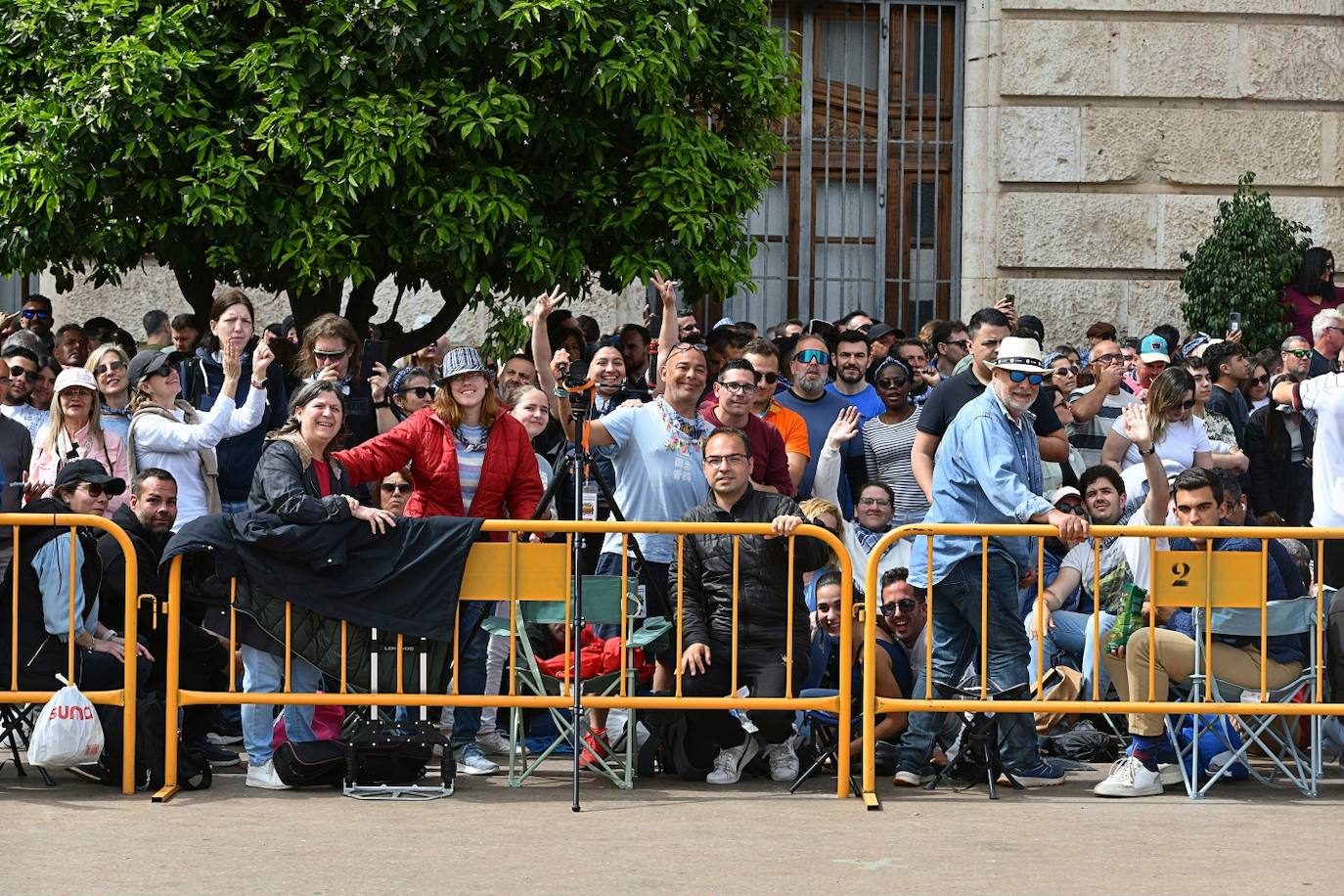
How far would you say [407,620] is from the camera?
8727 millimetres

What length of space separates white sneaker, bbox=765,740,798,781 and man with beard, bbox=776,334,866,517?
82.3 inches

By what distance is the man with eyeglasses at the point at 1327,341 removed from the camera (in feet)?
44.3

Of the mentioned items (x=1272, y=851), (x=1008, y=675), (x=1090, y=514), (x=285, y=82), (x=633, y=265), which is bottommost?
(x=1272, y=851)

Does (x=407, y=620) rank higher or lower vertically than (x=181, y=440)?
lower

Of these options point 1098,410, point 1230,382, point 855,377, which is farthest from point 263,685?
point 1230,382

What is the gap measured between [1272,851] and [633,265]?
5.43m

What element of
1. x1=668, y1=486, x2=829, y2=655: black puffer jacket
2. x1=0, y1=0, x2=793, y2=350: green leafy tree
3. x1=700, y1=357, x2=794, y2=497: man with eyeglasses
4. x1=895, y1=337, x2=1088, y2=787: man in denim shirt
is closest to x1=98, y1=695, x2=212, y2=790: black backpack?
x1=668, y1=486, x2=829, y2=655: black puffer jacket

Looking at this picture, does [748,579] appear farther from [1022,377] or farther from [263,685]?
[263,685]

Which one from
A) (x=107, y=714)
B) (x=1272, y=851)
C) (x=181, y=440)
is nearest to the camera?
(x=1272, y=851)

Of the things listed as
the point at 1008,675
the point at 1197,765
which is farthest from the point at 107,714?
the point at 1197,765

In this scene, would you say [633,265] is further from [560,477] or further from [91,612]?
[91,612]

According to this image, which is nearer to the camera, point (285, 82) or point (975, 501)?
point (975, 501)

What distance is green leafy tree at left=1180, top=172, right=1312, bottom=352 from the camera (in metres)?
15.3

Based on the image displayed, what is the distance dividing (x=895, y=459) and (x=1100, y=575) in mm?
1826
